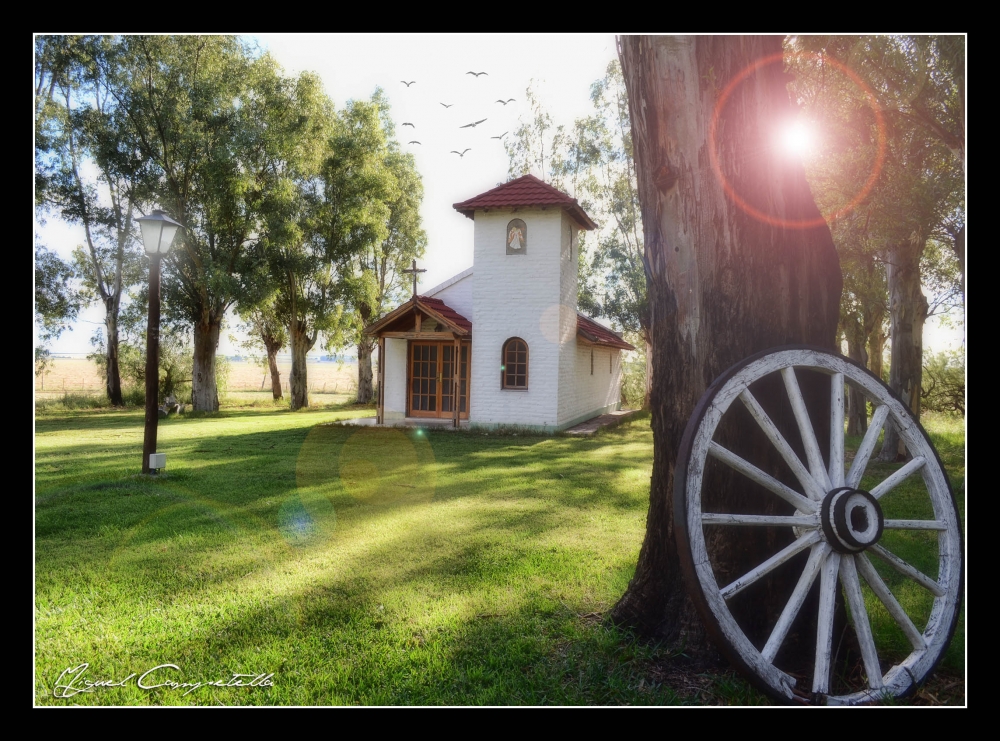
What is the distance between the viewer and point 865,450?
9.41 ft

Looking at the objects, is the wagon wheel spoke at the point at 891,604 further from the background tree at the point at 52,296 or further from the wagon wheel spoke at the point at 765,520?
the background tree at the point at 52,296

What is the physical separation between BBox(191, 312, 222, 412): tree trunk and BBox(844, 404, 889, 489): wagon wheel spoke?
21.7m

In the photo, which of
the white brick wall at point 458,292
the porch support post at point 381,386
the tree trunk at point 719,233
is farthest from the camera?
the white brick wall at point 458,292

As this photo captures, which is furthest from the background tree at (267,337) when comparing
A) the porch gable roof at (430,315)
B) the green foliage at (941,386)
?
the green foliage at (941,386)

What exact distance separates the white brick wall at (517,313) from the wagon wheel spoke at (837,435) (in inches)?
473

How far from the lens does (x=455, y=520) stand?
6.15 meters

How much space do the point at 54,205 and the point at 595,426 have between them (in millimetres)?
19333

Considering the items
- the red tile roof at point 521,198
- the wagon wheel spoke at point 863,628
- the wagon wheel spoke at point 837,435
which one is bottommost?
the wagon wheel spoke at point 863,628

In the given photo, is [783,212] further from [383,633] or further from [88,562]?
[88,562]

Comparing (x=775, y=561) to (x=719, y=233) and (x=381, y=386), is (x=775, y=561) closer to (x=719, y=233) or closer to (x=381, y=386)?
(x=719, y=233)

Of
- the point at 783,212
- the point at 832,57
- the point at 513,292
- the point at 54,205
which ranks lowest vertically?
the point at 783,212

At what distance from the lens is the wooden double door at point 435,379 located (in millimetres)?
16922
